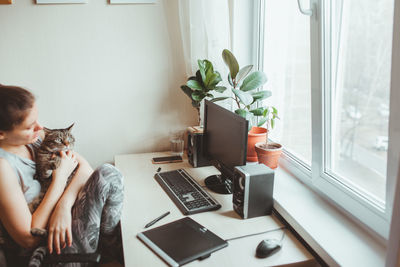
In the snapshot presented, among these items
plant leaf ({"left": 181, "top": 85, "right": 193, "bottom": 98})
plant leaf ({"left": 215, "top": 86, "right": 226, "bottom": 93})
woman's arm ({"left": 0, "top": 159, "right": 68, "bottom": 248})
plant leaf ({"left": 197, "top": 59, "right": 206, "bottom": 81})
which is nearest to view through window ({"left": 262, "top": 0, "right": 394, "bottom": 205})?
plant leaf ({"left": 215, "top": 86, "right": 226, "bottom": 93})

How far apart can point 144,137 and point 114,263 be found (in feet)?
3.28

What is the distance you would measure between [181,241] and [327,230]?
1.86 ft

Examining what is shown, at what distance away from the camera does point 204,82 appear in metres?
2.07

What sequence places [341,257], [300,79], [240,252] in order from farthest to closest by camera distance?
1. [300,79]
2. [240,252]
3. [341,257]

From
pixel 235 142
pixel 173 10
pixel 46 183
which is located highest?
pixel 173 10

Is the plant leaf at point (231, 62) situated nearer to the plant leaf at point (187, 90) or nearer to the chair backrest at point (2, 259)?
the plant leaf at point (187, 90)

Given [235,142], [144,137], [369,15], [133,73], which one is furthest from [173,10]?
[369,15]

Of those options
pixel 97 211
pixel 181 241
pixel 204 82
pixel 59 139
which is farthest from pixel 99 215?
pixel 204 82

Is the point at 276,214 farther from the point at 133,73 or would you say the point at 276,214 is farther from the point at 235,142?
the point at 133,73

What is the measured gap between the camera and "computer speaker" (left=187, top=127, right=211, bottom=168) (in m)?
2.02

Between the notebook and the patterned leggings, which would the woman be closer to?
the patterned leggings

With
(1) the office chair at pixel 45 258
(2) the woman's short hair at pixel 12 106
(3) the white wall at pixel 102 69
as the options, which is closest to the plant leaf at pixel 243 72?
(3) the white wall at pixel 102 69

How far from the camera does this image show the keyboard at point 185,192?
156 centimetres

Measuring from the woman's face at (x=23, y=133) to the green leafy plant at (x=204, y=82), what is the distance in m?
0.90
